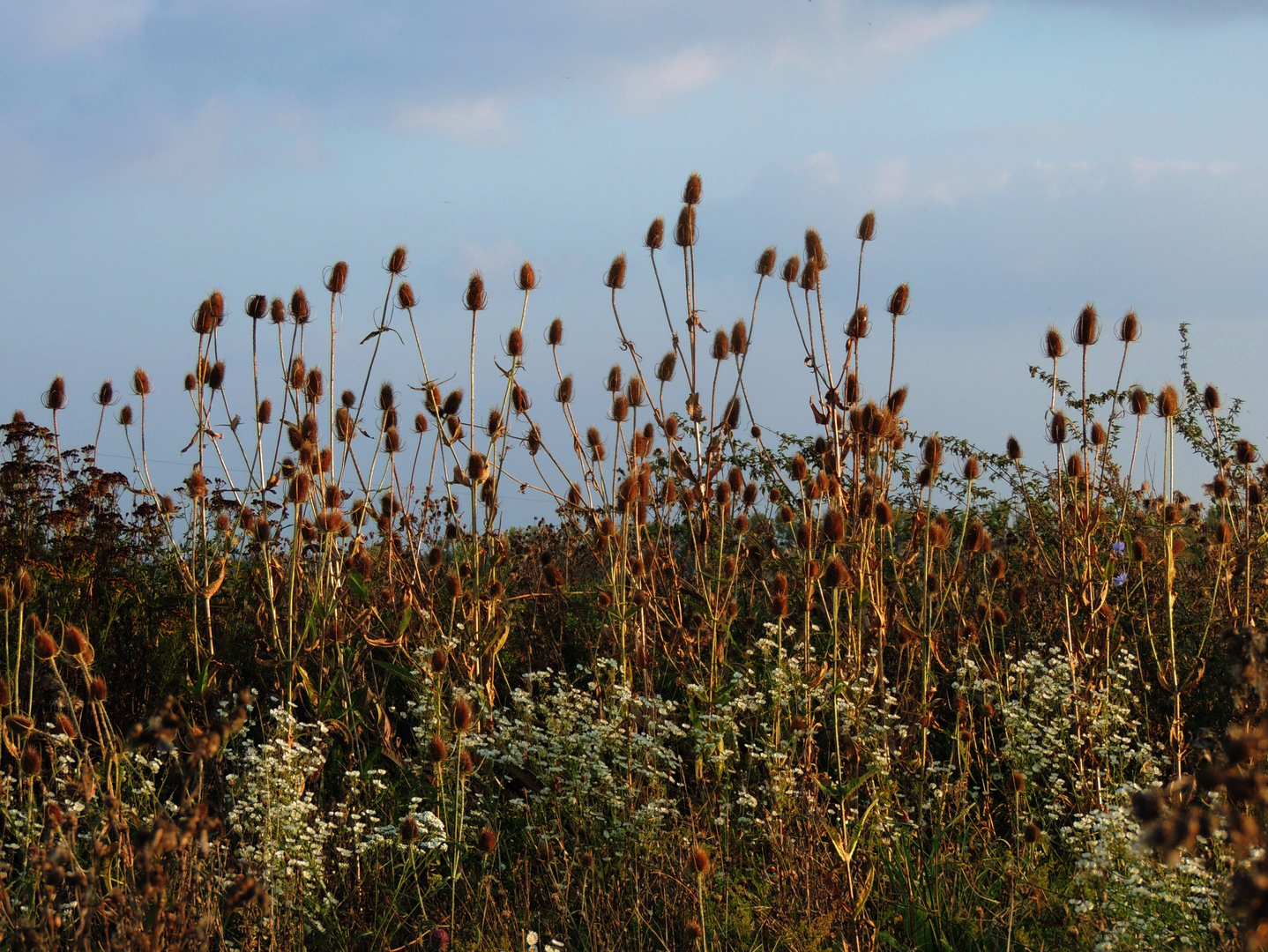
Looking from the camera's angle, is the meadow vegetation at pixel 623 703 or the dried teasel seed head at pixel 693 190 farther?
the dried teasel seed head at pixel 693 190

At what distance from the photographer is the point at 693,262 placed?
5359mm

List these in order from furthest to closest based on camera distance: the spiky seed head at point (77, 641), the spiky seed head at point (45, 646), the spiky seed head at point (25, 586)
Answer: the spiky seed head at point (25, 586), the spiky seed head at point (45, 646), the spiky seed head at point (77, 641)

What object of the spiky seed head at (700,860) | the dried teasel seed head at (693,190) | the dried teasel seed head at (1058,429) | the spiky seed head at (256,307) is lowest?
the spiky seed head at (700,860)

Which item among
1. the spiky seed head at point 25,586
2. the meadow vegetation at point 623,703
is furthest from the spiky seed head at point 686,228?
the spiky seed head at point 25,586

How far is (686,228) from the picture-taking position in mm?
5305

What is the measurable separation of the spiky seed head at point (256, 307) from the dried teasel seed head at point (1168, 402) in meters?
3.66

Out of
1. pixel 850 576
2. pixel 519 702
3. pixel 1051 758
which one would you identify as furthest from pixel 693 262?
pixel 1051 758

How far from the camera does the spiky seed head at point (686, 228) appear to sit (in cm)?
530

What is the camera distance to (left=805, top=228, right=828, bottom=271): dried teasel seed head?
518 centimetres

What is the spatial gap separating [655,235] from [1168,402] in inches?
90.3

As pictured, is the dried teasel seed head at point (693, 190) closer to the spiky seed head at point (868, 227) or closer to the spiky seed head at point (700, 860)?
the spiky seed head at point (868, 227)

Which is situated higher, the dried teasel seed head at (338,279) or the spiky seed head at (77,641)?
the dried teasel seed head at (338,279)

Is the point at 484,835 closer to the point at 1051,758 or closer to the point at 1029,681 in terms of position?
the point at 1051,758

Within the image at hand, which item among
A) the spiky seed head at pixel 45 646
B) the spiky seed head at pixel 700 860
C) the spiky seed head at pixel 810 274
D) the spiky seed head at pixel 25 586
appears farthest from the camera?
the spiky seed head at pixel 810 274
